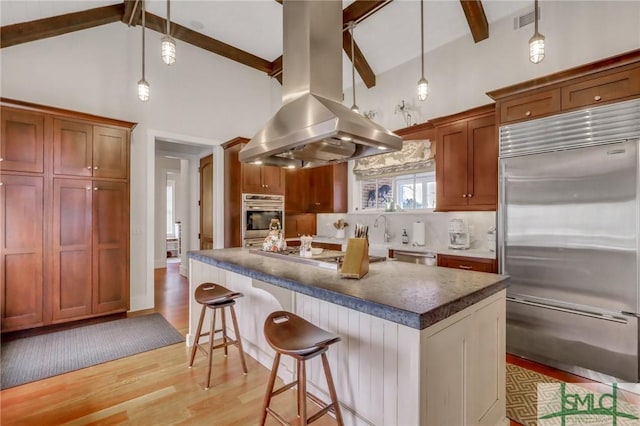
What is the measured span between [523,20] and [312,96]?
3.05 meters

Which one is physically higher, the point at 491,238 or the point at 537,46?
the point at 537,46

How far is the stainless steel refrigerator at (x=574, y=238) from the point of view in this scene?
91.9 inches

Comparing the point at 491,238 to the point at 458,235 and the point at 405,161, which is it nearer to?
the point at 458,235

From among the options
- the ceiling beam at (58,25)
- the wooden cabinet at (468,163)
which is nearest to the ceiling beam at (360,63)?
the wooden cabinet at (468,163)

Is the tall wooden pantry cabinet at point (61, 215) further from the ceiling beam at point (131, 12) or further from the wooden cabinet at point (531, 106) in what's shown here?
the wooden cabinet at point (531, 106)

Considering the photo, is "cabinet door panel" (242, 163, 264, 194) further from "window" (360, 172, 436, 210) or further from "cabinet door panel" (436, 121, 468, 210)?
"cabinet door panel" (436, 121, 468, 210)

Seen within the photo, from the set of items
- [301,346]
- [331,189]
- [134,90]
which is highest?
[134,90]

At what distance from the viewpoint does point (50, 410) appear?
82.2 inches

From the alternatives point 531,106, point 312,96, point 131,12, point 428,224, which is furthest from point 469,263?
point 131,12

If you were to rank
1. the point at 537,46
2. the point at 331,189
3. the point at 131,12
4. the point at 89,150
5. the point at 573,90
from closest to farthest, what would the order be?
the point at 537,46 < the point at 573,90 < the point at 89,150 < the point at 131,12 < the point at 331,189

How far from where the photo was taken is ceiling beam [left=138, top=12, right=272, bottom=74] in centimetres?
428

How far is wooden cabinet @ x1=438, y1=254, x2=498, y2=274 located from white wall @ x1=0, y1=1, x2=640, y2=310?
6.65ft

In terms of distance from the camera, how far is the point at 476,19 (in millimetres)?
3607

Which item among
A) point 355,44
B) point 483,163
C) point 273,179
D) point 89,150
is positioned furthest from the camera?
point 273,179
